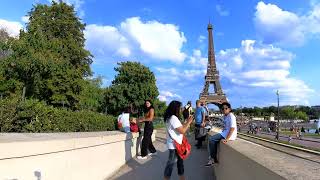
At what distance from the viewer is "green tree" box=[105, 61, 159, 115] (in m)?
69.7

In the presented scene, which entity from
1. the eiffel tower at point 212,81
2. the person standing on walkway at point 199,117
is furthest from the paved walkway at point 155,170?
the eiffel tower at point 212,81

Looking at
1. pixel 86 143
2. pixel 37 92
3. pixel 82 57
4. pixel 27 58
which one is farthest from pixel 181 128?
pixel 82 57

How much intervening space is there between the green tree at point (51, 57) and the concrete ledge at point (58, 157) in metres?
23.2

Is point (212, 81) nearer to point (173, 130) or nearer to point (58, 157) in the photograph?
point (173, 130)

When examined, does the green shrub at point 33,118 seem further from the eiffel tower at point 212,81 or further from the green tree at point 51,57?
the eiffel tower at point 212,81

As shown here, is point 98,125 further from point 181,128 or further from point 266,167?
point 266,167

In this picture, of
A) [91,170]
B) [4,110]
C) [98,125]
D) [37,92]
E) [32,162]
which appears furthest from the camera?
[37,92]

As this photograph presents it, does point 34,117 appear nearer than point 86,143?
No

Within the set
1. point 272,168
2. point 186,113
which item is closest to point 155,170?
point 186,113

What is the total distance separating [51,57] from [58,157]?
1123 inches

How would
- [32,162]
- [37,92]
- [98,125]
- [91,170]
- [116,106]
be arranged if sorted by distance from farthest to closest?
[116,106] < [37,92] < [98,125] < [91,170] < [32,162]

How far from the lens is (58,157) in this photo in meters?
7.50

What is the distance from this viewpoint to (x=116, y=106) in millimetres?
70125

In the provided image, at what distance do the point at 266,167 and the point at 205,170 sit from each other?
319 inches
